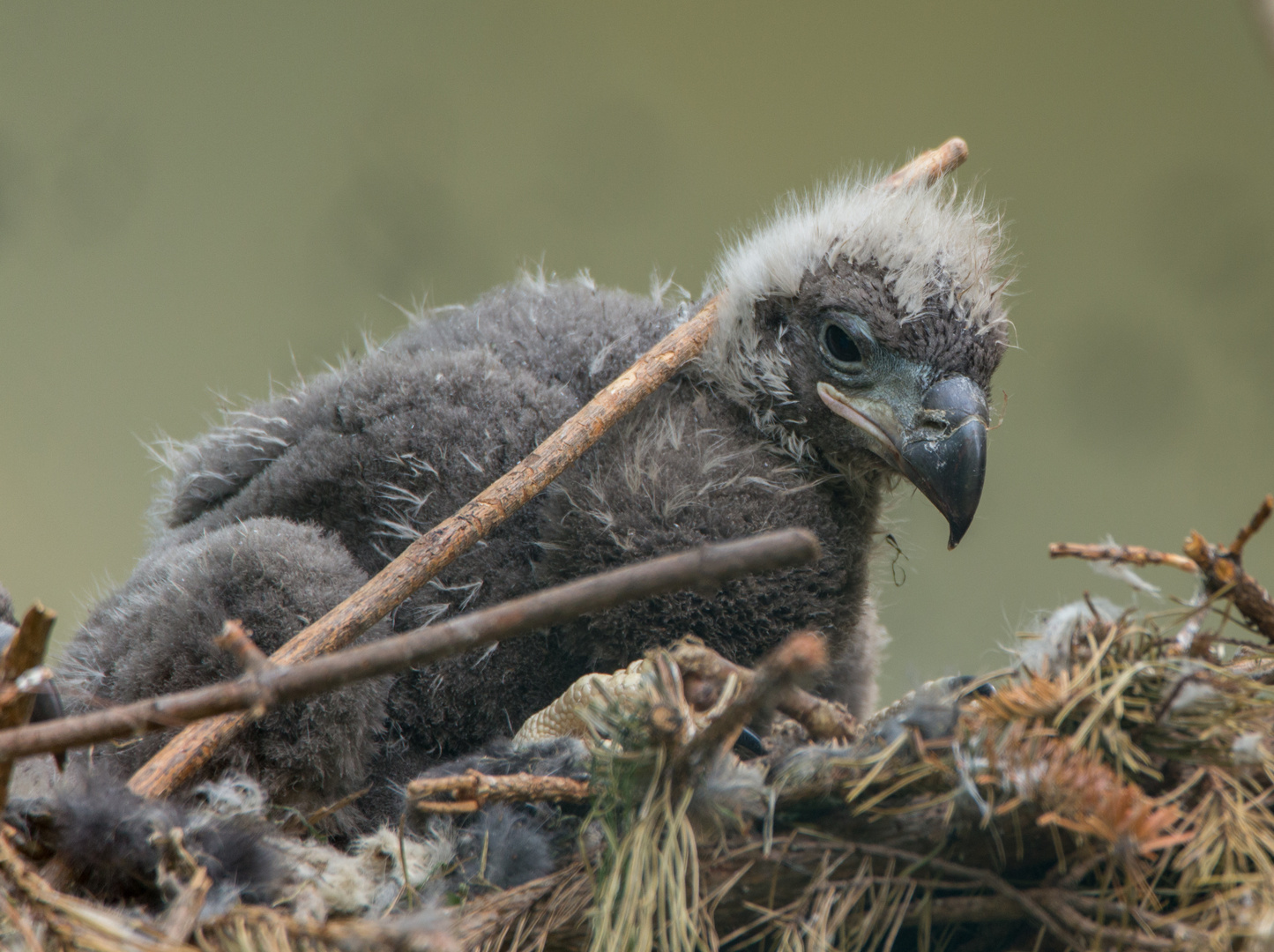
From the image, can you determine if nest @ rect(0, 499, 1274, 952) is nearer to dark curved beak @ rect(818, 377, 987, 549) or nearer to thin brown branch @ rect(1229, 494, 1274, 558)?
thin brown branch @ rect(1229, 494, 1274, 558)

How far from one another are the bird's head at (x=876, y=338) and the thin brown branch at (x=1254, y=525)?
296 mm

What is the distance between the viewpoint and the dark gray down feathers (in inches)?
36.1

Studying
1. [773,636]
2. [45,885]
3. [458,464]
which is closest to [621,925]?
[45,885]

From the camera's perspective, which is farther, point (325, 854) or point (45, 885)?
point (325, 854)

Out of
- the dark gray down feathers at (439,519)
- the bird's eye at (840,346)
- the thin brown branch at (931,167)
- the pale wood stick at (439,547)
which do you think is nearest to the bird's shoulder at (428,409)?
the dark gray down feathers at (439,519)

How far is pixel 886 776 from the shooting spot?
0.65m

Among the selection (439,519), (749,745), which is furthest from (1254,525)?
(439,519)

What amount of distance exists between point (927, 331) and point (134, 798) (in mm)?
787

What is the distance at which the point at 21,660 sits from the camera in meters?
0.64

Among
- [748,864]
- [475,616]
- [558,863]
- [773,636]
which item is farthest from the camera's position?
[773,636]

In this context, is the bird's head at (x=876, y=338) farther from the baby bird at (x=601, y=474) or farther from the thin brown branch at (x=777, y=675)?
the thin brown branch at (x=777, y=675)

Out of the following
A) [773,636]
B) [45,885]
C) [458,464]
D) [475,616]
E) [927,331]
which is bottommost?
[45,885]

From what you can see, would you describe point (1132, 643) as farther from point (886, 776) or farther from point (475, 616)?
point (475, 616)

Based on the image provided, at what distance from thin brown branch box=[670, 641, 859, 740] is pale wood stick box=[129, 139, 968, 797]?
0.22 meters
